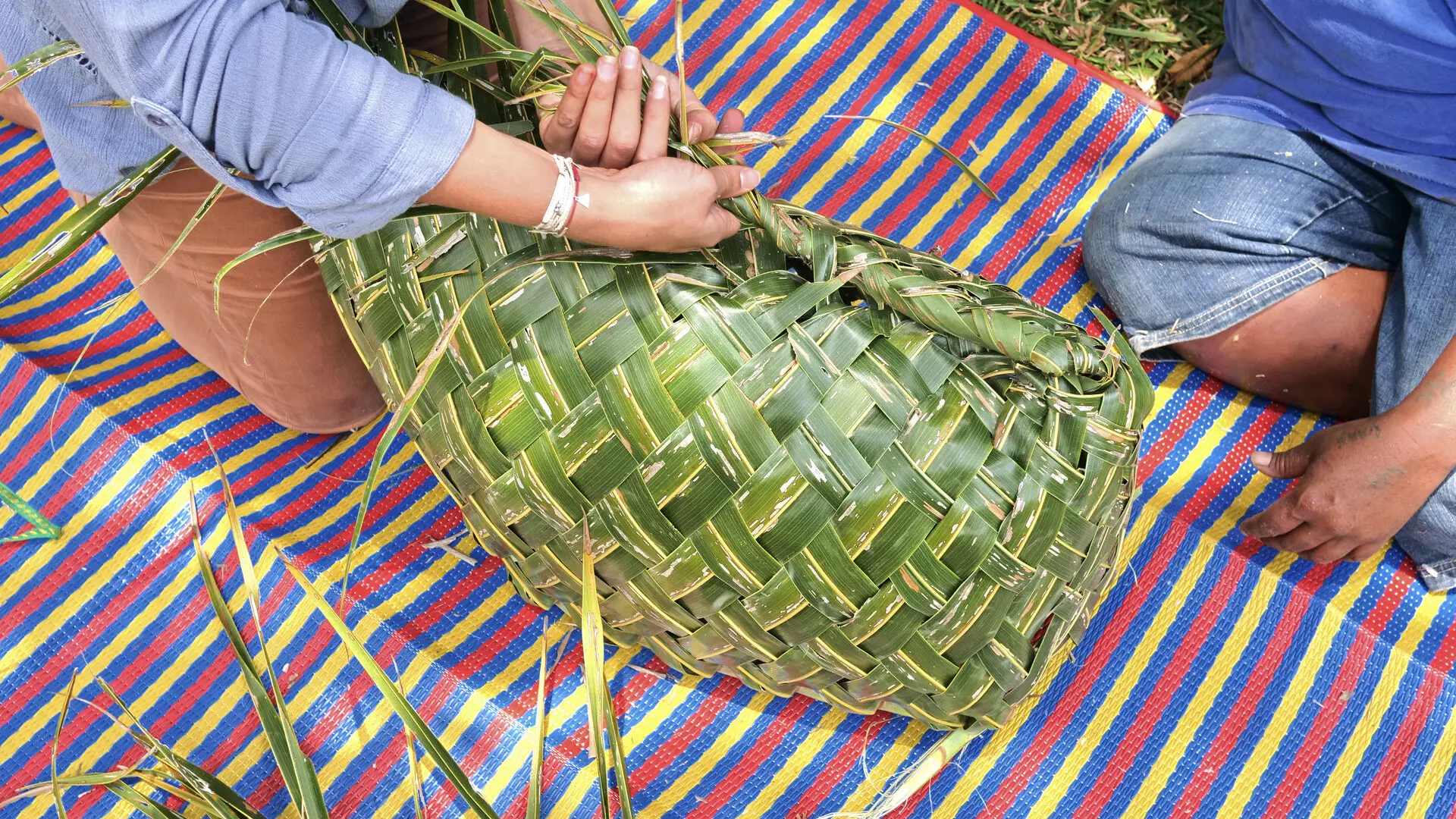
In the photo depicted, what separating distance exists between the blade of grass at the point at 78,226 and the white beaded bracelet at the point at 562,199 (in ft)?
1.20

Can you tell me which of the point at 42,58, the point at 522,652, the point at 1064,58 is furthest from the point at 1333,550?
the point at 42,58

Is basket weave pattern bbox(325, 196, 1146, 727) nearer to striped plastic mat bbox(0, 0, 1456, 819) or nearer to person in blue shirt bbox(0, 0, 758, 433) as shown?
person in blue shirt bbox(0, 0, 758, 433)

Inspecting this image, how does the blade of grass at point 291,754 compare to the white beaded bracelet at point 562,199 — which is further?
the blade of grass at point 291,754

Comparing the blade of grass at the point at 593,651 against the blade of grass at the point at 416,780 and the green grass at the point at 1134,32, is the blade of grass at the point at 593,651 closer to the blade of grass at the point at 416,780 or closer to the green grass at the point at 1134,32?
the blade of grass at the point at 416,780

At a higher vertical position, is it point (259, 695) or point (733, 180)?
point (733, 180)

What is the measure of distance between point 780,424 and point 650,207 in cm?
20

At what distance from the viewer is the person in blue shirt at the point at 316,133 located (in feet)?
2.27

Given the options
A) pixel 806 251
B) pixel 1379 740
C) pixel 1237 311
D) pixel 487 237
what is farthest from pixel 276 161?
pixel 1379 740

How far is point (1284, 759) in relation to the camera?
1.11 metres

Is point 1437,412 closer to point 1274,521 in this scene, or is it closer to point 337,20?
point 1274,521

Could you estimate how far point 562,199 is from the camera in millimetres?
792

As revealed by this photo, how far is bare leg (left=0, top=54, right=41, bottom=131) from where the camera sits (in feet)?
4.41

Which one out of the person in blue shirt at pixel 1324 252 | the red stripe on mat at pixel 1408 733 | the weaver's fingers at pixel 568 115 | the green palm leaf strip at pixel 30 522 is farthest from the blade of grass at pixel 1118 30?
the green palm leaf strip at pixel 30 522

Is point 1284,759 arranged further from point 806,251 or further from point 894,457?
point 806,251
